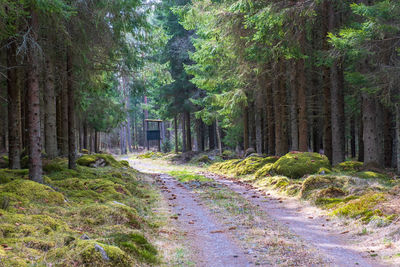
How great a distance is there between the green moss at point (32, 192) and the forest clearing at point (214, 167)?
4 centimetres

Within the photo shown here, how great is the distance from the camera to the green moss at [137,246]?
4.86m

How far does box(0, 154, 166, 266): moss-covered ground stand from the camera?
160 inches

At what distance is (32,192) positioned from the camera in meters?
7.22

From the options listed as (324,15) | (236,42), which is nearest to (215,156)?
(236,42)

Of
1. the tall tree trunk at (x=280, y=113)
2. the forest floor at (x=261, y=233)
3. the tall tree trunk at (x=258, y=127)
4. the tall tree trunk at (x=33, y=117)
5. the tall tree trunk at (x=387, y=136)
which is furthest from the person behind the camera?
the tall tree trunk at (x=258, y=127)

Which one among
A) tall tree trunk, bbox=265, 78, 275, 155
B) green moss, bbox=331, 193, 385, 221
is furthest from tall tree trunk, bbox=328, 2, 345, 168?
green moss, bbox=331, 193, 385, 221

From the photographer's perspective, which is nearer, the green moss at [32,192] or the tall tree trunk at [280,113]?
the green moss at [32,192]

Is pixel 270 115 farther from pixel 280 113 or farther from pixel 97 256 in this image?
pixel 97 256

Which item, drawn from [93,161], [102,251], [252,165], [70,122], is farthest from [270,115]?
[102,251]

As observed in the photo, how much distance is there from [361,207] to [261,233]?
101 inches

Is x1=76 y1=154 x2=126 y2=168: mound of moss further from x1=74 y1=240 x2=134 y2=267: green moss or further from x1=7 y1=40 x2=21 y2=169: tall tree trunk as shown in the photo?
x1=74 y1=240 x2=134 y2=267: green moss

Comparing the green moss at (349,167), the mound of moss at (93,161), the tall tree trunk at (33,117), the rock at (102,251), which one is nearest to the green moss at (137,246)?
the rock at (102,251)

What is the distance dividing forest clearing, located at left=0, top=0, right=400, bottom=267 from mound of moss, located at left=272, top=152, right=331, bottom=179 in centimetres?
7

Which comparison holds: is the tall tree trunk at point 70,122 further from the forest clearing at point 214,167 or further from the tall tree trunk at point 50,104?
the tall tree trunk at point 50,104
